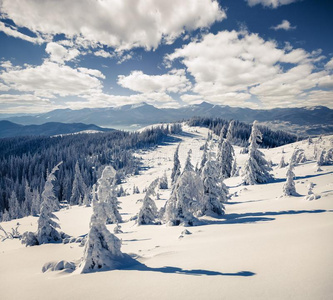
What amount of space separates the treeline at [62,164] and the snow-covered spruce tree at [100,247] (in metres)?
54.8

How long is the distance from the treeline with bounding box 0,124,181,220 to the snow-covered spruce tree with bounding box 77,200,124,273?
54766mm

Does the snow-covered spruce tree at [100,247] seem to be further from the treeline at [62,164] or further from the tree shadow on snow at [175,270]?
the treeline at [62,164]

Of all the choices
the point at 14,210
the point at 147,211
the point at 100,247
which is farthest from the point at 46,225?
the point at 14,210

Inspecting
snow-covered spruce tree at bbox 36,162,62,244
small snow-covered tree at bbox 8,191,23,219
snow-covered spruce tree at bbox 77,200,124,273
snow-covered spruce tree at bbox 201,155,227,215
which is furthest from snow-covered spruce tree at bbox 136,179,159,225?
small snow-covered tree at bbox 8,191,23,219

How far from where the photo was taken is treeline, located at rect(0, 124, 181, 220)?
71.4 metres

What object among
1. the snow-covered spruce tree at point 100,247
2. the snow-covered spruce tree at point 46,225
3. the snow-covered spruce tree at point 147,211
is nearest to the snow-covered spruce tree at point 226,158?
the snow-covered spruce tree at point 147,211

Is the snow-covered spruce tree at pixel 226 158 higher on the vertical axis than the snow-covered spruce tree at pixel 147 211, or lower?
higher

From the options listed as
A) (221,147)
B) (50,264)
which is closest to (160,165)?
(221,147)

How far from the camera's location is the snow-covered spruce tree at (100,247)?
695cm

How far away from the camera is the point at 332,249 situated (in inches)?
226

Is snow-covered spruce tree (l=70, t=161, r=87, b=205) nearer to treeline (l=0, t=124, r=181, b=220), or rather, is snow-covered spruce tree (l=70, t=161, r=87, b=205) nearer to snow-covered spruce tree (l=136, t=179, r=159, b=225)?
treeline (l=0, t=124, r=181, b=220)

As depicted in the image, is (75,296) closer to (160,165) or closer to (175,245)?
(175,245)

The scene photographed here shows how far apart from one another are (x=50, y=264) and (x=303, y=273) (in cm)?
898

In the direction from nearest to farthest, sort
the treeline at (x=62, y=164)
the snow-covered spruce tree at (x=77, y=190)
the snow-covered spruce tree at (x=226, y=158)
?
the snow-covered spruce tree at (x=226, y=158) < the snow-covered spruce tree at (x=77, y=190) < the treeline at (x=62, y=164)
